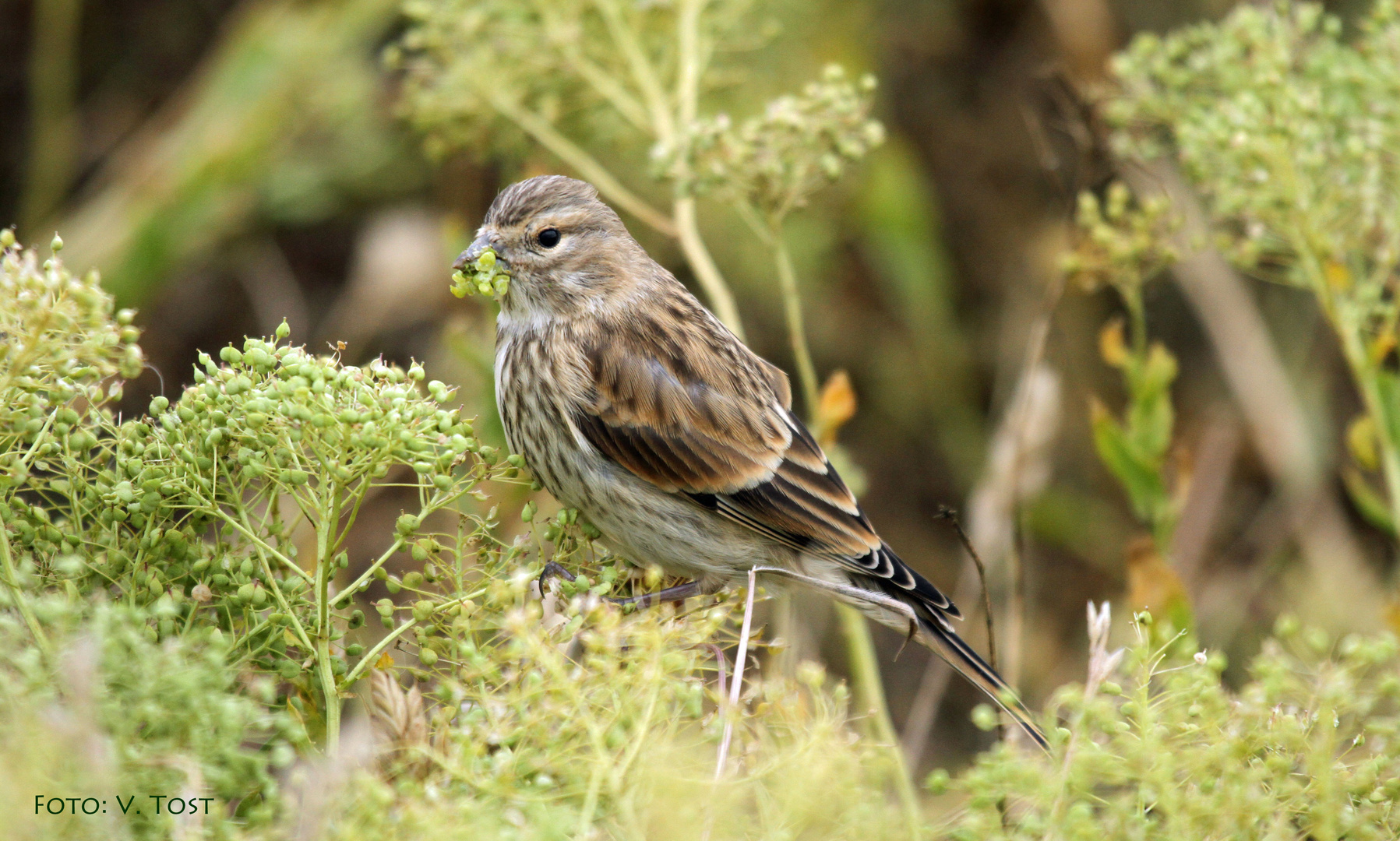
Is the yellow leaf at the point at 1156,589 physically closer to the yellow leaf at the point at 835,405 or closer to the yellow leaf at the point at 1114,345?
the yellow leaf at the point at 1114,345

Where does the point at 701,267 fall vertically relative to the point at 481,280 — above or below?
below

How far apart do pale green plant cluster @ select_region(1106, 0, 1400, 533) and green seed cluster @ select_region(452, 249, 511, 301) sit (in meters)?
1.54

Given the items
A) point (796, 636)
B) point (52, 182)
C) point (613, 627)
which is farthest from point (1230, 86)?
point (52, 182)

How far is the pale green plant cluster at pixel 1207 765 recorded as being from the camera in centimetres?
140

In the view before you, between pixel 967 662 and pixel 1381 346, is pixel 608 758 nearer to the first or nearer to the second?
Result: pixel 967 662

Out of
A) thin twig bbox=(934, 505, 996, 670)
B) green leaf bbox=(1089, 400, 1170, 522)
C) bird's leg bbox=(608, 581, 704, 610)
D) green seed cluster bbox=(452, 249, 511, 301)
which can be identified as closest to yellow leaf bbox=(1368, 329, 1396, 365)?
green leaf bbox=(1089, 400, 1170, 522)

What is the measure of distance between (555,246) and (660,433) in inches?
23.9

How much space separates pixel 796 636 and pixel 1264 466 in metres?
2.96

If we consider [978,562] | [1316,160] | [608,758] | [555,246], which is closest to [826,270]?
[555,246]

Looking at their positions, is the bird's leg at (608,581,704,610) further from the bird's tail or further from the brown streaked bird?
the bird's tail

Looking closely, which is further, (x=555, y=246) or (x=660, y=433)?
(x=555, y=246)

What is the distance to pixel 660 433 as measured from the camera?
2854 millimetres

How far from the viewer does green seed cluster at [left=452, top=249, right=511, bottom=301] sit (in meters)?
2.22

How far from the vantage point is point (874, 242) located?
17.5 feet
